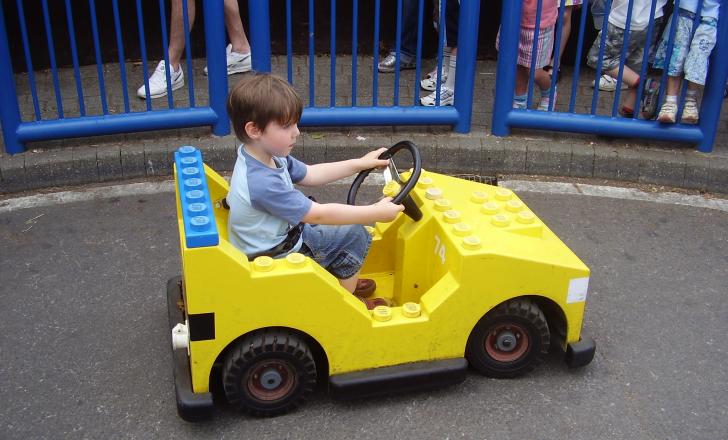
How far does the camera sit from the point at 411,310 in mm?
2596

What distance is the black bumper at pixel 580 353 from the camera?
274cm

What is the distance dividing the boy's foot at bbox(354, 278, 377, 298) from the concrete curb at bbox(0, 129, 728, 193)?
65.8 inches

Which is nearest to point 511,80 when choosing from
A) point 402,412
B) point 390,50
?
point 390,50

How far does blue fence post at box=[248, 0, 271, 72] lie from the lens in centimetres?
436

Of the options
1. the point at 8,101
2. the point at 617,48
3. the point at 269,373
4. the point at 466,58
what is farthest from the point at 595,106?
the point at 8,101

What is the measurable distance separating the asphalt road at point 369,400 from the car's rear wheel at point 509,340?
68 millimetres

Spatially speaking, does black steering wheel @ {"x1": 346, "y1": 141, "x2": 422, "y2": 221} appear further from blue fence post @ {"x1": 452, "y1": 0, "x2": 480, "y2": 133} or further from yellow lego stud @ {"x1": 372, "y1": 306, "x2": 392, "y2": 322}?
blue fence post @ {"x1": 452, "y1": 0, "x2": 480, "y2": 133}

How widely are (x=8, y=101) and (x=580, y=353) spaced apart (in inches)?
126

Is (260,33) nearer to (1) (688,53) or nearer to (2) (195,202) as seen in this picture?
(2) (195,202)

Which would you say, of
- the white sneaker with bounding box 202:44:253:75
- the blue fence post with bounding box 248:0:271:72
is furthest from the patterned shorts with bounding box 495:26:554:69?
the white sneaker with bounding box 202:44:253:75

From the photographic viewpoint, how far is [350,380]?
2.56 metres

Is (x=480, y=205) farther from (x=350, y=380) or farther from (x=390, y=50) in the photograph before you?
A: (x=390, y=50)

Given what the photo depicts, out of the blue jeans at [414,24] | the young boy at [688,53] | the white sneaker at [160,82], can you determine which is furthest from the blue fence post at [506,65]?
the white sneaker at [160,82]

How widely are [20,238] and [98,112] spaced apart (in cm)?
127
